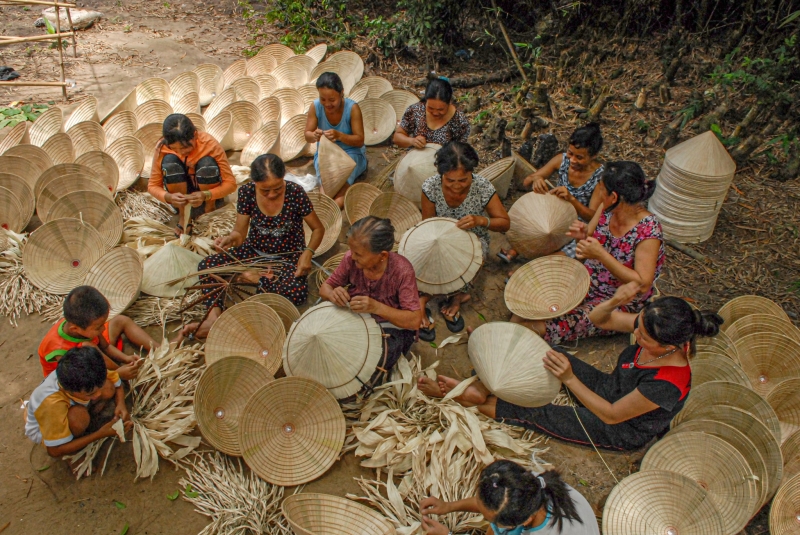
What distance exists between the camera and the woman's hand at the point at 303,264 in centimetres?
326

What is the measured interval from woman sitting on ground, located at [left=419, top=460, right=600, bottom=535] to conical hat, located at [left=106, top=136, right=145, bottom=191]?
351cm

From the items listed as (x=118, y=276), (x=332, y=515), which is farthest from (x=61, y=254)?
(x=332, y=515)

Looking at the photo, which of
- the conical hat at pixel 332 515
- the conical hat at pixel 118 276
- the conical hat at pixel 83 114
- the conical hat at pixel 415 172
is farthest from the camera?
the conical hat at pixel 83 114

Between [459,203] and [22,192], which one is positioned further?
[22,192]

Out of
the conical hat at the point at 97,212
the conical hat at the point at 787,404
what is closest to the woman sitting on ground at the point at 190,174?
the conical hat at the point at 97,212

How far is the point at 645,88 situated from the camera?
17.2 feet

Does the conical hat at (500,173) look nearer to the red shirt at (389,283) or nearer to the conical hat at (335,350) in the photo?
the red shirt at (389,283)

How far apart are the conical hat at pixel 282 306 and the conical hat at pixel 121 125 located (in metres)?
2.36

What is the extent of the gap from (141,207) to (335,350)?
2251mm

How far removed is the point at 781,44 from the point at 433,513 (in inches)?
211

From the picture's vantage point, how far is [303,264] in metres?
3.26

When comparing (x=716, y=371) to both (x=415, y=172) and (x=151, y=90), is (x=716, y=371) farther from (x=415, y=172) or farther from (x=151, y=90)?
(x=151, y=90)

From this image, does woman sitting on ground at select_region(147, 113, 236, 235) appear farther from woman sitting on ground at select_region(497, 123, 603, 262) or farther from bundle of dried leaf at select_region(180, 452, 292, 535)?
woman sitting on ground at select_region(497, 123, 603, 262)

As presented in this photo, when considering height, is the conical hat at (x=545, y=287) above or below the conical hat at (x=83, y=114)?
below
